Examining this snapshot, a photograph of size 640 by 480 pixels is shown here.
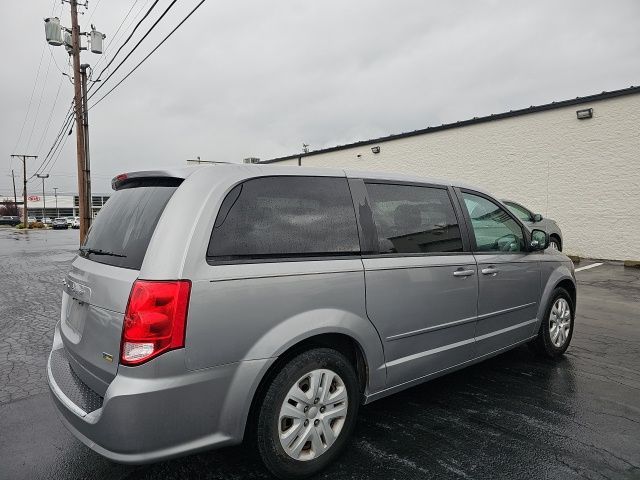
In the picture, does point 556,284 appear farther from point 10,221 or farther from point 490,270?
point 10,221

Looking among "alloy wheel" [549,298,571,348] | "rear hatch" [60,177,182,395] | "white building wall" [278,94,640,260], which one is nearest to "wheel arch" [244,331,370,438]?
"rear hatch" [60,177,182,395]

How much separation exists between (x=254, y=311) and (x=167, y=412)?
0.61 metres

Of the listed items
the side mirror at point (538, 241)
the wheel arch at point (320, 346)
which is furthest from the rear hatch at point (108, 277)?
the side mirror at point (538, 241)

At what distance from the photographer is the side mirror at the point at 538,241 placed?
3969 millimetres

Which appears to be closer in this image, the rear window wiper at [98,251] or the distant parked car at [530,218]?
the rear window wiper at [98,251]

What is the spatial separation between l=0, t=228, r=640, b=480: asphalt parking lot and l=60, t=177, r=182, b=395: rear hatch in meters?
0.76

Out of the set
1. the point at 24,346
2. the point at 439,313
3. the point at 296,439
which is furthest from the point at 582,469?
the point at 24,346

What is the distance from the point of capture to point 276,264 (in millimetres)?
2316

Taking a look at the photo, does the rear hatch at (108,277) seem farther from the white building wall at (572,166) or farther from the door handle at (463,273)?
the white building wall at (572,166)

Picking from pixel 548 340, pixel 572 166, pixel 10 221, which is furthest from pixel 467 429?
pixel 10 221

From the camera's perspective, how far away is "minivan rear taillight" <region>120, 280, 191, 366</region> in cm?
198

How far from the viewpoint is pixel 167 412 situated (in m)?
1.99

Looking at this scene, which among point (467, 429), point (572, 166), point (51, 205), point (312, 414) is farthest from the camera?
point (51, 205)

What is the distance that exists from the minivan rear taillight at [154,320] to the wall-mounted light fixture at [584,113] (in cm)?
1343
